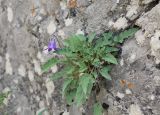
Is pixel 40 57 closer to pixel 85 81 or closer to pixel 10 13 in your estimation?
pixel 10 13

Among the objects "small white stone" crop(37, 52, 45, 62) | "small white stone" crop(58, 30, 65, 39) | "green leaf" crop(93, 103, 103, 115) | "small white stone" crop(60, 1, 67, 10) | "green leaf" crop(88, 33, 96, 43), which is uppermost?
"small white stone" crop(60, 1, 67, 10)

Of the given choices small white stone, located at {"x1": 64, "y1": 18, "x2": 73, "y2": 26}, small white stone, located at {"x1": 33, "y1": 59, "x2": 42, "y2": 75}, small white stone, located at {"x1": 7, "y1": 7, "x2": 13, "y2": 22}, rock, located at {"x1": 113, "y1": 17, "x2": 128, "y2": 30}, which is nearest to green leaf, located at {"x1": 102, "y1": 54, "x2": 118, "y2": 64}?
rock, located at {"x1": 113, "y1": 17, "x2": 128, "y2": 30}

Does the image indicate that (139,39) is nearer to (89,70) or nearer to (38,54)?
(89,70)

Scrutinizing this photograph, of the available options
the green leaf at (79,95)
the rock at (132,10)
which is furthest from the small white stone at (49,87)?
the rock at (132,10)

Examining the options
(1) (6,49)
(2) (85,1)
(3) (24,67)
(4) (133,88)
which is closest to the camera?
(4) (133,88)

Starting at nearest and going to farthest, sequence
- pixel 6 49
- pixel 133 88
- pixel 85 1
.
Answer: pixel 133 88 → pixel 85 1 → pixel 6 49

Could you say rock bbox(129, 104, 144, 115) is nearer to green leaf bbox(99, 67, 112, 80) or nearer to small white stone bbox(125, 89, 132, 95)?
small white stone bbox(125, 89, 132, 95)

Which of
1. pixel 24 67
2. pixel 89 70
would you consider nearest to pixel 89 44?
pixel 89 70

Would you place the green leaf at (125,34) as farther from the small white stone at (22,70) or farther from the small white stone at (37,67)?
the small white stone at (22,70)
